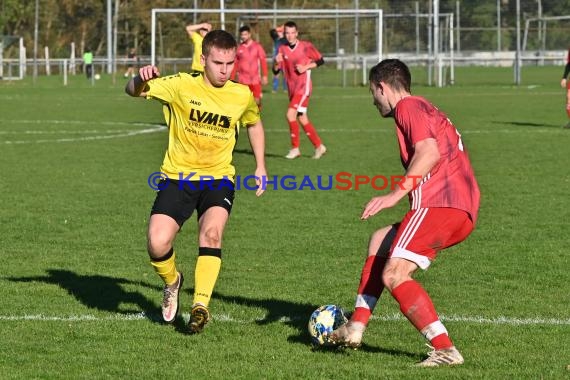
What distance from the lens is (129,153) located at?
18.9 m

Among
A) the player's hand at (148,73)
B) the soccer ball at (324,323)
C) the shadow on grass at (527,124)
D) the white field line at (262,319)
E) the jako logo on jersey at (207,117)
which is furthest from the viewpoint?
the shadow on grass at (527,124)

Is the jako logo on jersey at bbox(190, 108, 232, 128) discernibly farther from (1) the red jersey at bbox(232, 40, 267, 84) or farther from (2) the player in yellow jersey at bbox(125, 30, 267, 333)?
(1) the red jersey at bbox(232, 40, 267, 84)

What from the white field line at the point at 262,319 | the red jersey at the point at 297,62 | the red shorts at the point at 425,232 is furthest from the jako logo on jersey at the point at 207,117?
the red jersey at the point at 297,62

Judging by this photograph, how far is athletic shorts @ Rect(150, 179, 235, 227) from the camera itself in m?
7.24

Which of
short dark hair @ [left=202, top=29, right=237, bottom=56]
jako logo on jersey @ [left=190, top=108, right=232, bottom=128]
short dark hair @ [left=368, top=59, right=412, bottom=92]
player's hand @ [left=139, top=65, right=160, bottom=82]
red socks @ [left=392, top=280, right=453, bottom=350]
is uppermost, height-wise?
short dark hair @ [left=202, top=29, right=237, bottom=56]

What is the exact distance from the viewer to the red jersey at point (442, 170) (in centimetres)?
594

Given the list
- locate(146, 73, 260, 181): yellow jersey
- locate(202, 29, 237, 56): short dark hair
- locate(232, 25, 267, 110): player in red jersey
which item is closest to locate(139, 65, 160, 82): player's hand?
locate(146, 73, 260, 181): yellow jersey

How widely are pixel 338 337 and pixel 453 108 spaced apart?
25.3 meters

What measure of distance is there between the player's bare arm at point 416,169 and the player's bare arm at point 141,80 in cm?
190

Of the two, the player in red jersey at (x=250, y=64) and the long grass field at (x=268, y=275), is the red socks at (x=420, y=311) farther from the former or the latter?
the player in red jersey at (x=250, y=64)

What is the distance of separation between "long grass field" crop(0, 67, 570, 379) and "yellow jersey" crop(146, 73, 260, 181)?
0.99 metres

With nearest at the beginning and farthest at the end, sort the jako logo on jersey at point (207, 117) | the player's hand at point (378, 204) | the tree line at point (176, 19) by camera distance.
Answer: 1. the player's hand at point (378, 204)
2. the jako logo on jersey at point (207, 117)
3. the tree line at point (176, 19)

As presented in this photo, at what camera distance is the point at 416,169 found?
18.8 feet

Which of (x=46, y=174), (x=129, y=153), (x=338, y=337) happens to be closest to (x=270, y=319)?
(x=338, y=337)
